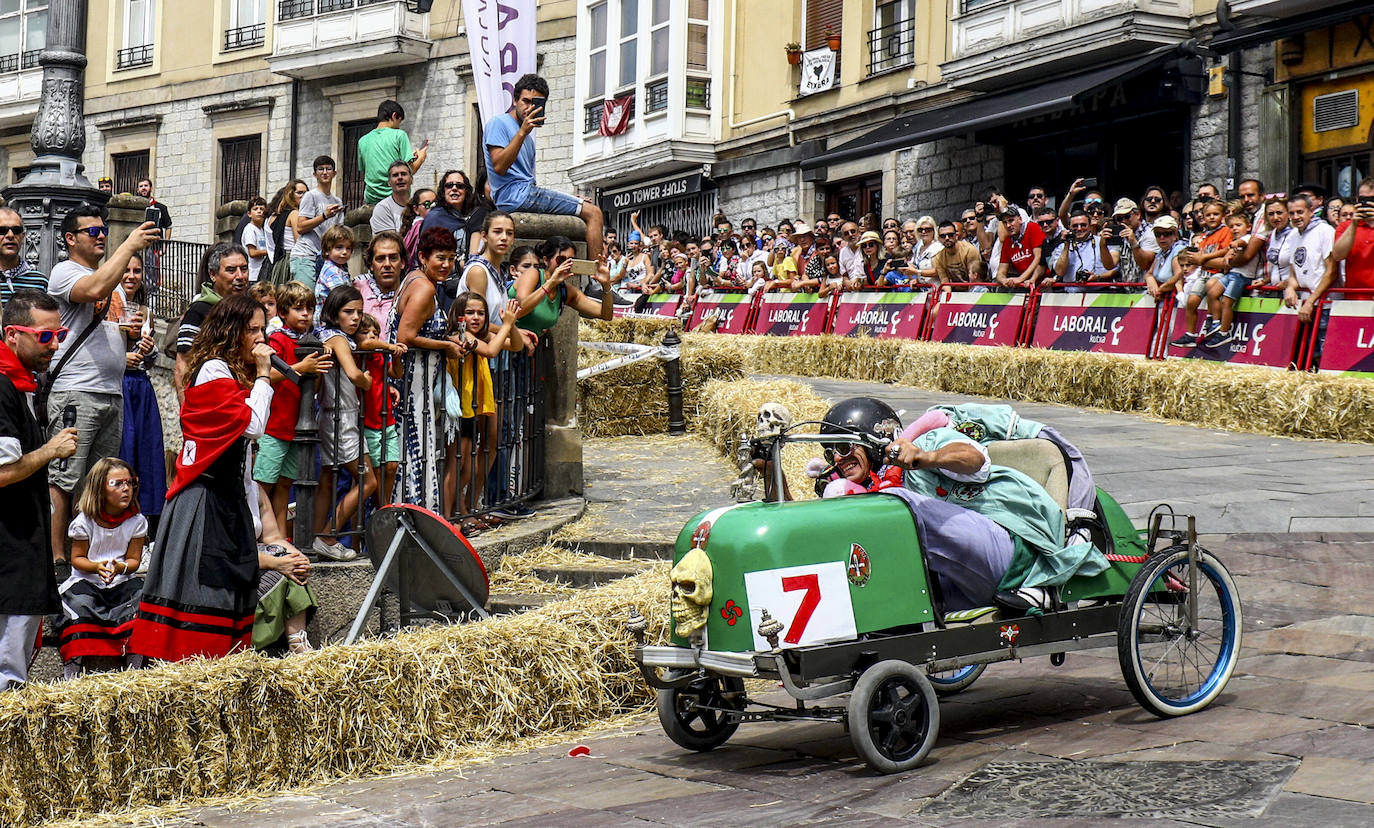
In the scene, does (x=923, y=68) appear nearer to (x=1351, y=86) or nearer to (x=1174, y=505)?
(x=1351, y=86)

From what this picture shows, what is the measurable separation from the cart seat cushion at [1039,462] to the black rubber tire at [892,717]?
125 centimetres

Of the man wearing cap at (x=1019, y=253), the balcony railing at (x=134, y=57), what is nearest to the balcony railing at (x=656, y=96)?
the man wearing cap at (x=1019, y=253)

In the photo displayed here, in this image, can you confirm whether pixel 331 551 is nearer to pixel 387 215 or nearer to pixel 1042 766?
pixel 1042 766

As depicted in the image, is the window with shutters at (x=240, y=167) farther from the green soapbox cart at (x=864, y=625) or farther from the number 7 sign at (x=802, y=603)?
the number 7 sign at (x=802, y=603)

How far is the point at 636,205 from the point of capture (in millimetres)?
34844

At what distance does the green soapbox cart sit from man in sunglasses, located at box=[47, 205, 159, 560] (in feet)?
12.9

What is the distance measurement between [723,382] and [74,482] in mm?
7533

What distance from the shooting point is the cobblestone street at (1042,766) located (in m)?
4.93

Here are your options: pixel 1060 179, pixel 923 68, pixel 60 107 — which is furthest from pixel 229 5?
pixel 60 107

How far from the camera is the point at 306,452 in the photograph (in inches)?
311

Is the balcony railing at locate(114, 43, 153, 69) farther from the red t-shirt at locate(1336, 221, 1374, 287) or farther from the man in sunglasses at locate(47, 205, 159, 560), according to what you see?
the man in sunglasses at locate(47, 205, 159, 560)

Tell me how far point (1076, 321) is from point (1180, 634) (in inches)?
439

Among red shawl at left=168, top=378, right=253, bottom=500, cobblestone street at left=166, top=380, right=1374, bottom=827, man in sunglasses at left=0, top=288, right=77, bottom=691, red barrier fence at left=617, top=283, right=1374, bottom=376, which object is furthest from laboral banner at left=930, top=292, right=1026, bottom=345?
man in sunglasses at left=0, top=288, right=77, bottom=691

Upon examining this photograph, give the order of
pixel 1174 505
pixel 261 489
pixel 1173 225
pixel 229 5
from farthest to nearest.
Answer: pixel 229 5, pixel 1173 225, pixel 1174 505, pixel 261 489
